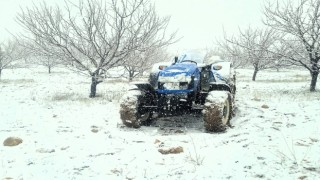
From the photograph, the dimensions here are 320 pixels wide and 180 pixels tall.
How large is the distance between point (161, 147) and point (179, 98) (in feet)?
5.78

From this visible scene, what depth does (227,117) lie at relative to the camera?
23.4 ft

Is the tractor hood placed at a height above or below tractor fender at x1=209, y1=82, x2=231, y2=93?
above

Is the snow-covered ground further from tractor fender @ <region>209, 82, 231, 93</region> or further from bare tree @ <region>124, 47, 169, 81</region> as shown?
bare tree @ <region>124, 47, 169, 81</region>

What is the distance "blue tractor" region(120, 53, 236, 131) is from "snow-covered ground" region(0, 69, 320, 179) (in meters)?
0.30

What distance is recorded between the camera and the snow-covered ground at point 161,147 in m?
4.44

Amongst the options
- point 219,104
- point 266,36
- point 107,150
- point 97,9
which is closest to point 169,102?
point 219,104

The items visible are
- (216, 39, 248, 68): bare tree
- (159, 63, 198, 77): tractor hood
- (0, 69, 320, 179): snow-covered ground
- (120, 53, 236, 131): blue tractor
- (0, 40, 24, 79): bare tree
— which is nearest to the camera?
(0, 69, 320, 179): snow-covered ground

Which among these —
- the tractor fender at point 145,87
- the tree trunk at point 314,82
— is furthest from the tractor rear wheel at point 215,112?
the tree trunk at point 314,82

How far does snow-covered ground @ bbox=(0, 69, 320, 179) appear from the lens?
444 centimetres

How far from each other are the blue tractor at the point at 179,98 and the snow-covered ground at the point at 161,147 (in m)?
0.30

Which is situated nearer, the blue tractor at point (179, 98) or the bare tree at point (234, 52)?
the blue tractor at point (179, 98)

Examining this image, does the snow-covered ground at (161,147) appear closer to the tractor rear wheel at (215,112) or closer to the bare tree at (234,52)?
the tractor rear wheel at (215,112)

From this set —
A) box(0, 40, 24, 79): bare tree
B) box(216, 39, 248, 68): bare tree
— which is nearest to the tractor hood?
box(216, 39, 248, 68): bare tree

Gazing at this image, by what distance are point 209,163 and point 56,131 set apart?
139 inches
